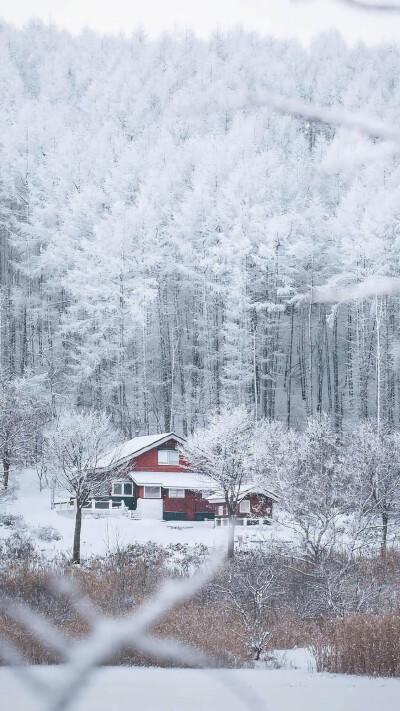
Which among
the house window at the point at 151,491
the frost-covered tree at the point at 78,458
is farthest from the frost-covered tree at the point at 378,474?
the house window at the point at 151,491

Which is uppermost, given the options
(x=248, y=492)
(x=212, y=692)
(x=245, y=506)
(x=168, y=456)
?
(x=212, y=692)

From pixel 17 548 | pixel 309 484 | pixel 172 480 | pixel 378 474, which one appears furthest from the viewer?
pixel 172 480

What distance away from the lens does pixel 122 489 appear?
1282 inches

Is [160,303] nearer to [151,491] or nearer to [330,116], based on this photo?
[151,491]

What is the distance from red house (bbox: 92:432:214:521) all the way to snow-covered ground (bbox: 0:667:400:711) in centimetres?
2573

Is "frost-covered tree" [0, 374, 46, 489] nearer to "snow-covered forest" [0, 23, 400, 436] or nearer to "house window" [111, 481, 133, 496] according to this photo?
"snow-covered forest" [0, 23, 400, 436]

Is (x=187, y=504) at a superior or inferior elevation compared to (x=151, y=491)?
inferior

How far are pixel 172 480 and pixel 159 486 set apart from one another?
93 centimetres

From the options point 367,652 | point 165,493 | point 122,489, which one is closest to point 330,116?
point 367,652

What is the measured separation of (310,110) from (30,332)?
4698cm

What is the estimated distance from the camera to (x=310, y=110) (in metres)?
1.55

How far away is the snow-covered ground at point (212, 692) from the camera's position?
331 centimetres

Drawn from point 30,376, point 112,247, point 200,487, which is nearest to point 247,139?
point 200,487

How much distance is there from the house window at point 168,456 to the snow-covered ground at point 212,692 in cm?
2883
